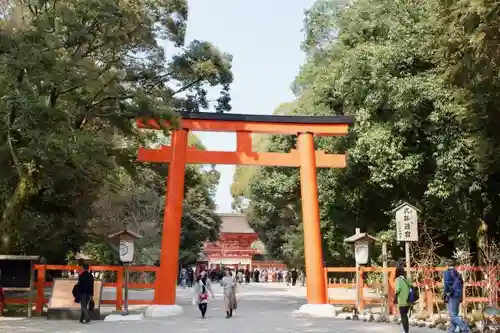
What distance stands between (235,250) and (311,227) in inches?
1568

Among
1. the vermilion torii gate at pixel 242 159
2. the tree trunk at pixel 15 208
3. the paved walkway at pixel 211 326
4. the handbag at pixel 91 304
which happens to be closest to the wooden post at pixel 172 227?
the vermilion torii gate at pixel 242 159

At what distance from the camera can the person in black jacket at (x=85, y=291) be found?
40.7ft

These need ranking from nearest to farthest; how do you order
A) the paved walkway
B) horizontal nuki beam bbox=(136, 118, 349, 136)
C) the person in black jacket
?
the paved walkway < the person in black jacket < horizontal nuki beam bbox=(136, 118, 349, 136)

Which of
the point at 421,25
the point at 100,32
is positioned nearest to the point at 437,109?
the point at 421,25

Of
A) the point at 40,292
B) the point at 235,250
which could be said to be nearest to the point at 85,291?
the point at 40,292

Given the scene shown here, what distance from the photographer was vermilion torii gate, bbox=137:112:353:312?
47.9ft

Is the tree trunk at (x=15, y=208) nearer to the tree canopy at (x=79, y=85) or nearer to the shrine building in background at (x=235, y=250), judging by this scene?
the tree canopy at (x=79, y=85)

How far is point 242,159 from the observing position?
15914 millimetres

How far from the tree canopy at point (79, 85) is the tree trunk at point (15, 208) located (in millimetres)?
26

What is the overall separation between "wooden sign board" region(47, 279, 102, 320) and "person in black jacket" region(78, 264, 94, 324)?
23.3 inches

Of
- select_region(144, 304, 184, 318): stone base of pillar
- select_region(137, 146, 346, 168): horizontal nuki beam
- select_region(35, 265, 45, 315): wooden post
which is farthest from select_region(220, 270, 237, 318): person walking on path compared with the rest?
select_region(35, 265, 45, 315): wooden post

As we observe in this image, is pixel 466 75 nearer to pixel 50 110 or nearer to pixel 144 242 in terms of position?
pixel 50 110

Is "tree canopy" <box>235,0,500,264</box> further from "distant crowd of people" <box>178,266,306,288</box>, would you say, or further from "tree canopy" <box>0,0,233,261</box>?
"distant crowd of people" <box>178,266,306,288</box>

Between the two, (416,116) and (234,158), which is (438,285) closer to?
(416,116)
